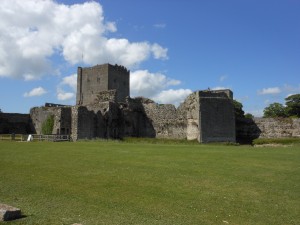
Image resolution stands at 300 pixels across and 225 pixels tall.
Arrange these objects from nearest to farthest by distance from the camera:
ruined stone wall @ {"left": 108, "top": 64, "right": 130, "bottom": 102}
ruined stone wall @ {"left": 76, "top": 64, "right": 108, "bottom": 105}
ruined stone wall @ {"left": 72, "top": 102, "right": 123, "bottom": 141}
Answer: ruined stone wall @ {"left": 72, "top": 102, "right": 123, "bottom": 141} → ruined stone wall @ {"left": 76, "top": 64, "right": 108, "bottom": 105} → ruined stone wall @ {"left": 108, "top": 64, "right": 130, "bottom": 102}

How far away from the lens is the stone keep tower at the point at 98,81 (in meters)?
70.0

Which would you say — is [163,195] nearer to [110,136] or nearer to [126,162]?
[126,162]

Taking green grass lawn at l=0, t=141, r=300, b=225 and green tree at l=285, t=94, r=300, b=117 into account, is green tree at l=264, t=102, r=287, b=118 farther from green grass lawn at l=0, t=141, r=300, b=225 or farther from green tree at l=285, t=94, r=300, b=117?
green grass lawn at l=0, t=141, r=300, b=225

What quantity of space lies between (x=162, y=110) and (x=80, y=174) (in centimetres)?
3149

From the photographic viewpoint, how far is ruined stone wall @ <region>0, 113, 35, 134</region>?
48938 mm

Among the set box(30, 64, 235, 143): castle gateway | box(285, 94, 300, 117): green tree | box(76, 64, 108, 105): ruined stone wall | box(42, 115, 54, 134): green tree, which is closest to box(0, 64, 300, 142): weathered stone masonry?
box(30, 64, 235, 143): castle gateway

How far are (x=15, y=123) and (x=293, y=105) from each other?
50362 millimetres

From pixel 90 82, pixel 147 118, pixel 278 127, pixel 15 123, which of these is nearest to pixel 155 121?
pixel 147 118

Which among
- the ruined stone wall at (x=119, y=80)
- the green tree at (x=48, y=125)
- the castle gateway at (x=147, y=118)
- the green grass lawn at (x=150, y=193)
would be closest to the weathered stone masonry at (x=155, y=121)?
the castle gateway at (x=147, y=118)

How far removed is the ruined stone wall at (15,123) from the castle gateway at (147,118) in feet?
5.43

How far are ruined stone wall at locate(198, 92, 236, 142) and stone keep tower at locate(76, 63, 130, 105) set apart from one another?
3531cm

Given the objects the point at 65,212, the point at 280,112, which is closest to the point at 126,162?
the point at 65,212

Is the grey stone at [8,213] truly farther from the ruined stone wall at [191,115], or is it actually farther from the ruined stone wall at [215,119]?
the ruined stone wall at [191,115]

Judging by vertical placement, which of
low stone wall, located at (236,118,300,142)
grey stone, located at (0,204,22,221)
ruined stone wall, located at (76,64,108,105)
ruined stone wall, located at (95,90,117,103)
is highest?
ruined stone wall, located at (76,64,108,105)
